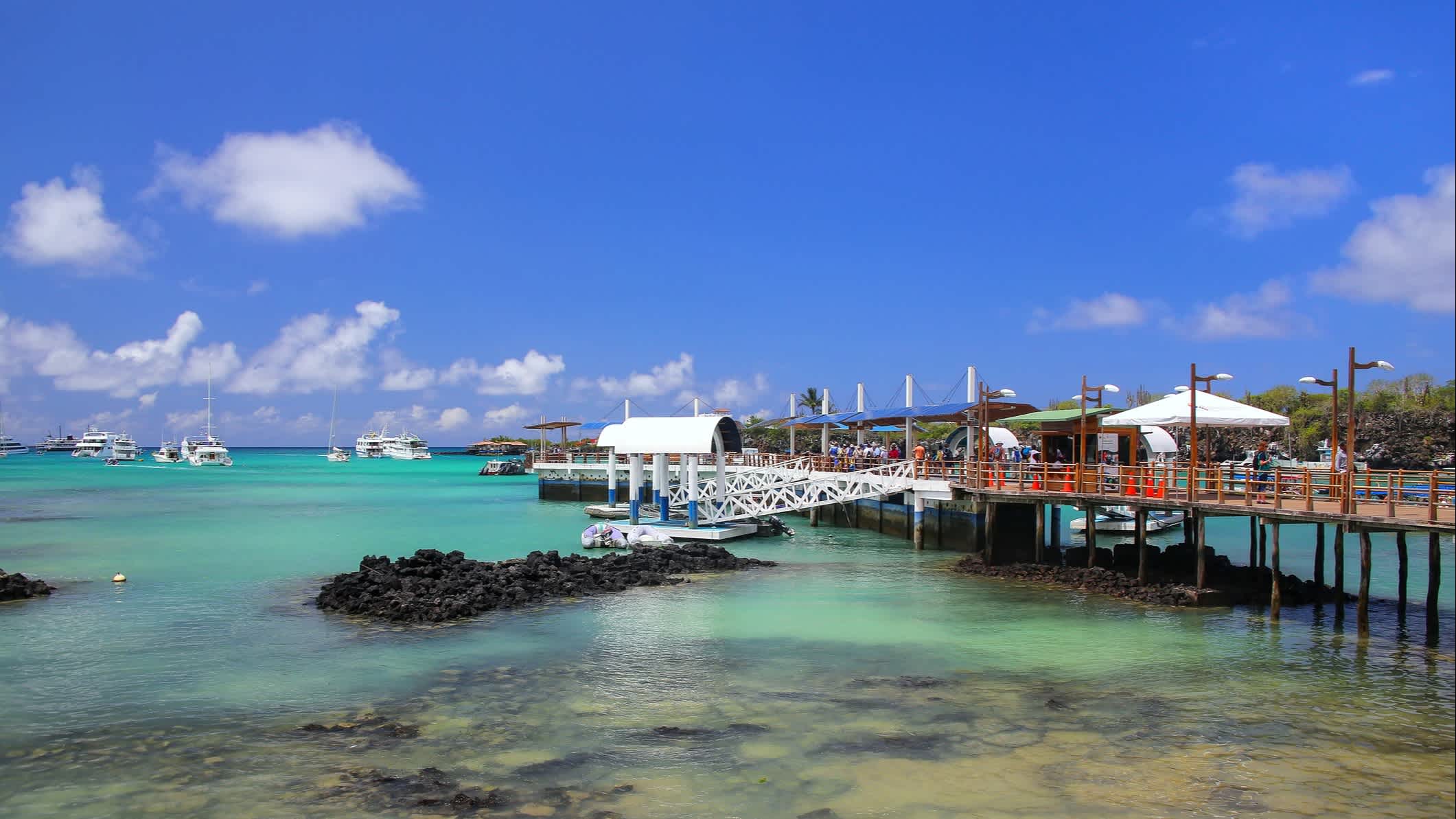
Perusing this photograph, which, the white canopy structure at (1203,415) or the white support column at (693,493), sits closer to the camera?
the white canopy structure at (1203,415)

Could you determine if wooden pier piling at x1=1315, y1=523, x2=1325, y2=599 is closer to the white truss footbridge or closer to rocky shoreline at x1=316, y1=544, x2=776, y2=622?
the white truss footbridge

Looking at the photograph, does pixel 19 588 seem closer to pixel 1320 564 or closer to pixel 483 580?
pixel 483 580

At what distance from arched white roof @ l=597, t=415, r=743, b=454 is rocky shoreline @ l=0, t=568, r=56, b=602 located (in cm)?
1720

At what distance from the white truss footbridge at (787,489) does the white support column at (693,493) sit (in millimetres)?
227

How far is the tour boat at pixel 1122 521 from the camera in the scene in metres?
39.3

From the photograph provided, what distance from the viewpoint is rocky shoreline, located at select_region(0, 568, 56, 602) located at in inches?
885

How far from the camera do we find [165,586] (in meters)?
25.3

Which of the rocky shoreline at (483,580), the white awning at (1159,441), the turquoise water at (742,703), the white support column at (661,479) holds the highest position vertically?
the white awning at (1159,441)

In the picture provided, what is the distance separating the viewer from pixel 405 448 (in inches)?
7141

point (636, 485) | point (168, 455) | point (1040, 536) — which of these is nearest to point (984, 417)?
point (1040, 536)

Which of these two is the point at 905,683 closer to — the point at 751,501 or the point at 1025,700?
the point at 1025,700

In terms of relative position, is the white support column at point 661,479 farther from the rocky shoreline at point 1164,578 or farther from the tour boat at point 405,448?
the tour boat at point 405,448

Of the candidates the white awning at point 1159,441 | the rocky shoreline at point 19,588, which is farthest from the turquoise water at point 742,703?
the white awning at point 1159,441

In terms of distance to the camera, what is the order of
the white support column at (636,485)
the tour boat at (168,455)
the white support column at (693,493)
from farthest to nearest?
the tour boat at (168,455) → the white support column at (636,485) → the white support column at (693,493)
